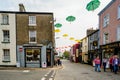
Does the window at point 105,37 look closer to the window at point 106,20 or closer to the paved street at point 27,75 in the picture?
the window at point 106,20

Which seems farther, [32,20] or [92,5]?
[32,20]

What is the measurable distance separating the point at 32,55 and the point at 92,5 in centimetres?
1800

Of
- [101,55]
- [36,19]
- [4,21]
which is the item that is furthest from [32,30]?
[101,55]

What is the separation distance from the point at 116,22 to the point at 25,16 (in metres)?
13.2

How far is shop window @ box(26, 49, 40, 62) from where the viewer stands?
34469mm

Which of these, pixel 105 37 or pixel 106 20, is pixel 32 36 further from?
pixel 106 20

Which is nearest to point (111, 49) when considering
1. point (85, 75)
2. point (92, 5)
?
point (85, 75)

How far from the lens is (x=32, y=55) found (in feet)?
113

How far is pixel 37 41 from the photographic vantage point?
3481 centimetres

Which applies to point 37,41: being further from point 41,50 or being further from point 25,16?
point 25,16

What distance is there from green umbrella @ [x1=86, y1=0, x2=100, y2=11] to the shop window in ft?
56.3

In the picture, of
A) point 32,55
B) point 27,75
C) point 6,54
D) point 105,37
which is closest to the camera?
point 27,75

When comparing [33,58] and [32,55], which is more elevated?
[32,55]

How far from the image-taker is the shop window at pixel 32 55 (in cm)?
3447
